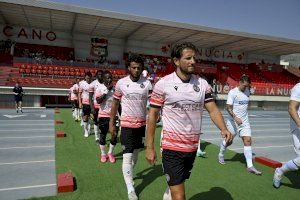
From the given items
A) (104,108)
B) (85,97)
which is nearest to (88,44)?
(85,97)

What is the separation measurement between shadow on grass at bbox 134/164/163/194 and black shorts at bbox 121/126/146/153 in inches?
30.1

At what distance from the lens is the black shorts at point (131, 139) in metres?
5.13

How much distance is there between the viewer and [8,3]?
2130cm

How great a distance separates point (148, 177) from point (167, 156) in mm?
2699

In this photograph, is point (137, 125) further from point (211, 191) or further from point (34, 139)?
point (34, 139)

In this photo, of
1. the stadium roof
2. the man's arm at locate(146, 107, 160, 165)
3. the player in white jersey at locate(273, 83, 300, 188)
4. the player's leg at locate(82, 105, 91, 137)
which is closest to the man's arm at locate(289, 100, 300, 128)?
the player in white jersey at locate(273, 83, 300, 188)

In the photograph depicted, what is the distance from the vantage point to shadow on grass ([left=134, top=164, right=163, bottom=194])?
538 centimetres

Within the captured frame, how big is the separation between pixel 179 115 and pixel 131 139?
1.93 metres

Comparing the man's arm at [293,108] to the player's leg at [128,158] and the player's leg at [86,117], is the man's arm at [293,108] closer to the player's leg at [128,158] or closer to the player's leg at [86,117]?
the player's leg at [128,158]

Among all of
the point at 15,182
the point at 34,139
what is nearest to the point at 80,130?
the point at 34,139

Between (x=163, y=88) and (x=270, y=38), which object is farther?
(x=270, y=38)

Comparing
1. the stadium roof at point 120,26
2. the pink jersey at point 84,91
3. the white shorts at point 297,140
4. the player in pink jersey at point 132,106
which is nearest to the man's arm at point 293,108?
the white shorts at point 297,140

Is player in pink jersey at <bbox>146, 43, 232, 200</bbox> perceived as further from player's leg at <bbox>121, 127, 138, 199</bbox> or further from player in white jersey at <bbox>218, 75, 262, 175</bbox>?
player in white jersey at <bbox>218, 75, 262, 175</bbox>

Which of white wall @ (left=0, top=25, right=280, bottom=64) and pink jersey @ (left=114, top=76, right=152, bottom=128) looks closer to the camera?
pink jersey @ (left=114, top=76, right=152, bottom=128)
